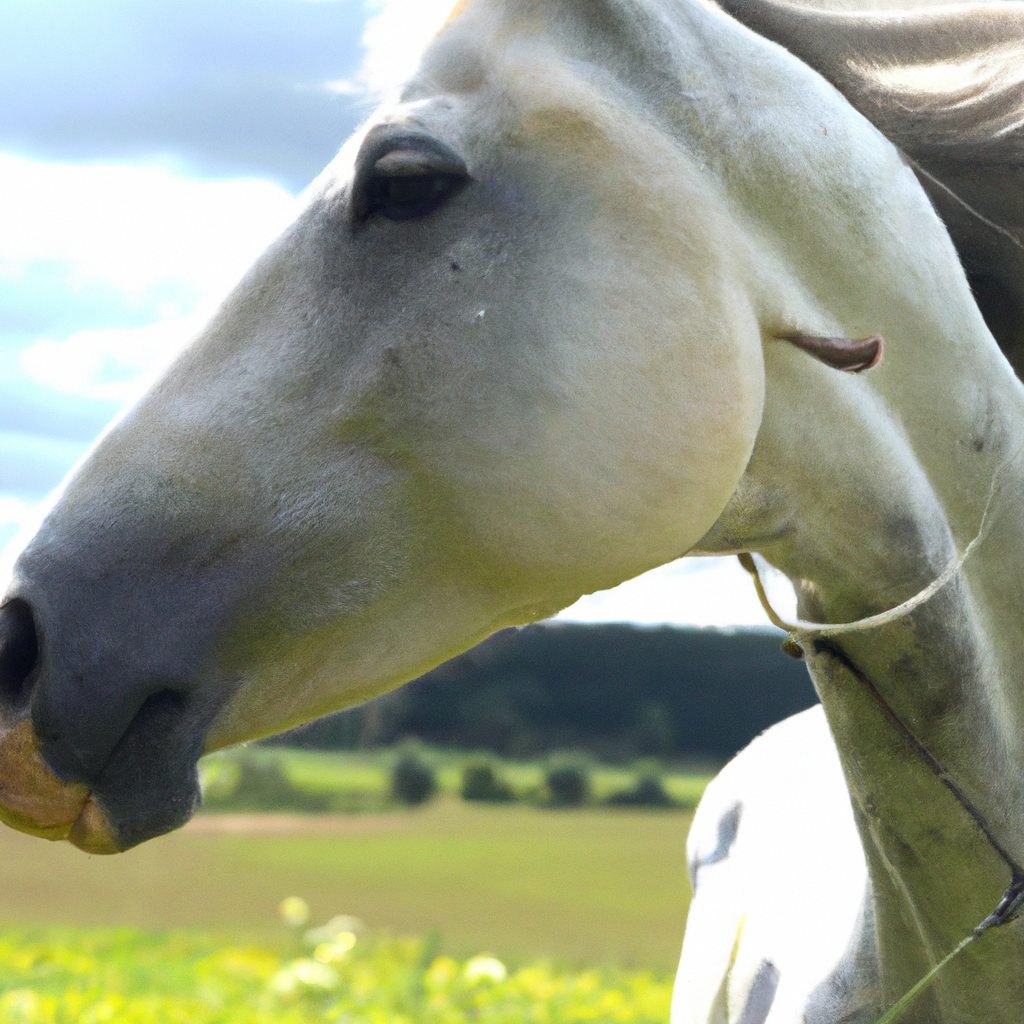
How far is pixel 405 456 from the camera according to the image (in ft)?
3.71

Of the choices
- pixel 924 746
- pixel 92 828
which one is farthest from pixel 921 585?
pixel 92 828

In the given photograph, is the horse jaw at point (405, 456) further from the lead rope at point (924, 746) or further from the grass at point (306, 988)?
the grass at point (306, 988)

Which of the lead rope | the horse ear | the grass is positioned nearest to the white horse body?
the lead rope

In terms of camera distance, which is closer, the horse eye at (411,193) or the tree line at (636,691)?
the horse eye at (411,193)

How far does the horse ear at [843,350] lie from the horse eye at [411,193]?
1.26ft

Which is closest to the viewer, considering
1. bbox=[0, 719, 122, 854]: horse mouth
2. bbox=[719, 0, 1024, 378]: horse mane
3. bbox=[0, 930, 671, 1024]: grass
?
bbox=[0, 719, 122, 854]: horse mouth

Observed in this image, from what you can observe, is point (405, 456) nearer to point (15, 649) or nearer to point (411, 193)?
point (411, 193)

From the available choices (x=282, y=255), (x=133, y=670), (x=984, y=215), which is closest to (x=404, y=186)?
(x=282, y=255)

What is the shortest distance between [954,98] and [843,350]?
488 millimetres

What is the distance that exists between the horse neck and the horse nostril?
2.35 feet

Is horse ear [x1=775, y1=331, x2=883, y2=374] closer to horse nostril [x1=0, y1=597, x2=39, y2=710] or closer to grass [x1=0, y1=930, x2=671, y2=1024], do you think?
horse nostril [x1=0, y1=597, x2=39, y2=710]

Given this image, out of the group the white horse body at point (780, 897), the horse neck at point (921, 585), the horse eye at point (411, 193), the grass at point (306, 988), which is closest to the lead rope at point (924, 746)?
the horse neck at point (921, 585)

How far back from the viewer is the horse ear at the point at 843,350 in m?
1.21

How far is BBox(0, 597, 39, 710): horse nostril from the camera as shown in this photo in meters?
1.12
